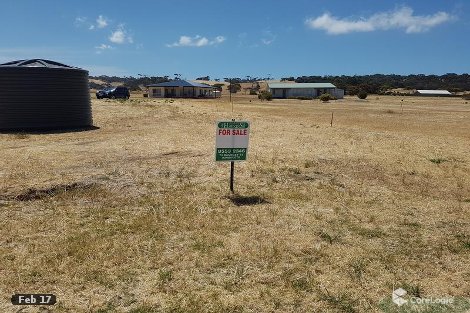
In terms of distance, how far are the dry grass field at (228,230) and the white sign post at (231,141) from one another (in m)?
0.85

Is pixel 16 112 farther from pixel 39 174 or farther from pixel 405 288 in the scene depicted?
pixel 405 288

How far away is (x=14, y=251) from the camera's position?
634cm

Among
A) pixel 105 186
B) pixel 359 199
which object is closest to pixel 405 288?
pixel 359 199

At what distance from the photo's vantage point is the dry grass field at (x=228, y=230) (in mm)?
5332

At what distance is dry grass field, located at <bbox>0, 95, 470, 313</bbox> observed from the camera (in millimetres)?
5332

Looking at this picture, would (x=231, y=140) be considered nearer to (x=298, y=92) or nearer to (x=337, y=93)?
(x=337, y=93)

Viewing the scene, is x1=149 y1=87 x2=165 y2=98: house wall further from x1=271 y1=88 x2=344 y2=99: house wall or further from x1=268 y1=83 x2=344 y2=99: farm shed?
x1=271 y1=88 x2=344 y2=99: house wall

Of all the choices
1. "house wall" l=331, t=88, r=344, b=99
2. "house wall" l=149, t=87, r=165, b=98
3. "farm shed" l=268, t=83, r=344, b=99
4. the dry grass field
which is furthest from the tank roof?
"house wall" l=331, t=88, r=344, b=99

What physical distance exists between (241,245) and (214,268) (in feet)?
2.92

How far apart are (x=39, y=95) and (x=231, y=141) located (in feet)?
46.2

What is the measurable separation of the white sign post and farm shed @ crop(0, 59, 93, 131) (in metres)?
13.9
